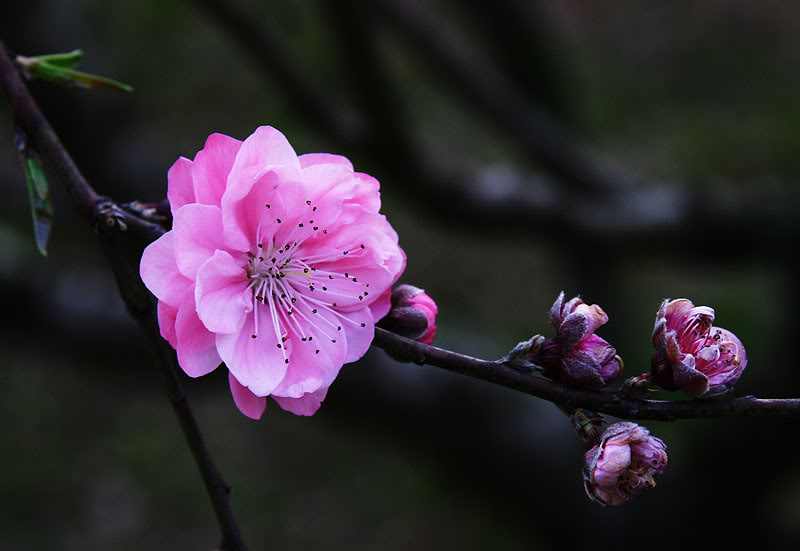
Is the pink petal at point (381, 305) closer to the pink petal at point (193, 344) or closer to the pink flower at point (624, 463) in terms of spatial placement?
the pink petal at point (193, 344)

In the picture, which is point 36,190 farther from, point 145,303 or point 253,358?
point 253,358

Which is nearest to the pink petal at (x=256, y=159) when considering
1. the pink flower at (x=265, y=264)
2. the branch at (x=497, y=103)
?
the pink flower at (x=265, y=264)

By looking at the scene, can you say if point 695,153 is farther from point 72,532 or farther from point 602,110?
point 72,532

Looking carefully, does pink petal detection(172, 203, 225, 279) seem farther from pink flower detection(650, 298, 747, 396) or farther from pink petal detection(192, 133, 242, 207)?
pink flower detection(650, 298, 747, 396)

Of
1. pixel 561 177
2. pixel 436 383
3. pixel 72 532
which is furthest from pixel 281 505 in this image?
pixel 561 177

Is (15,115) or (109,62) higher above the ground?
(109,62)

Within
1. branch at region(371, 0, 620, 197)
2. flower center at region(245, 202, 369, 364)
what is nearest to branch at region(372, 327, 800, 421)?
flower center at region(245, 202, 369, 364)

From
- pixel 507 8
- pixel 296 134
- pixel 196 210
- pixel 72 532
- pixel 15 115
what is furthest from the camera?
pixel 72 532

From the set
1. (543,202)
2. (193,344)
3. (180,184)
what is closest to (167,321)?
(193,344)
